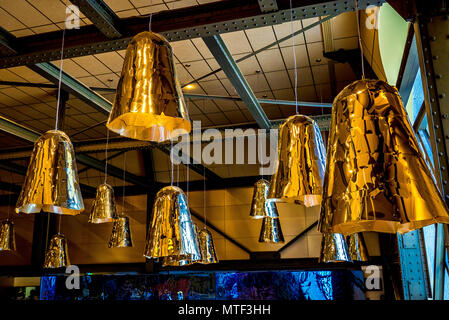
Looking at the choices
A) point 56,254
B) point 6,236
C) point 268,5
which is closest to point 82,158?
point 6,236

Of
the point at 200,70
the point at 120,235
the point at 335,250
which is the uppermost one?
the point at 200,70

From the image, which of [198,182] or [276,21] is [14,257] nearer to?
[198,182]

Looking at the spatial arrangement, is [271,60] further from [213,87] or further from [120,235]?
[120,235]

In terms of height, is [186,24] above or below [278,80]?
below

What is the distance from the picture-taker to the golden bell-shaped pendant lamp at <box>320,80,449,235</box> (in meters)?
1.20

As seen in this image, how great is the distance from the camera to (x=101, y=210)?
16.0 ft

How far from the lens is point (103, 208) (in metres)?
4.91

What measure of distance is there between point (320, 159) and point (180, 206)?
38.6 inches

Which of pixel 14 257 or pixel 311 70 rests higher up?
pixel 311 70

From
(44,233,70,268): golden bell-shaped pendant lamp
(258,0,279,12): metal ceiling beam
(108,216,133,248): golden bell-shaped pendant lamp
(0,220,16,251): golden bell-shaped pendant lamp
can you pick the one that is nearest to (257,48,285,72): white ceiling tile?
(258,0,279,12): metal ceiling beam

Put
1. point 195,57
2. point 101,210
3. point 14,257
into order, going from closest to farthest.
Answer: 1. point 101,210
2. point 195,57
3. point 14,257

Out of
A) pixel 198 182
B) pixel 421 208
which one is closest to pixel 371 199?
pixel 421 208

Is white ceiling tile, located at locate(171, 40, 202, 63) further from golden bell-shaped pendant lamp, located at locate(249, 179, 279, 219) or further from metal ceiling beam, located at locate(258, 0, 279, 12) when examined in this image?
metal ceiling beam, located at locate(258, 0, 279, 12)

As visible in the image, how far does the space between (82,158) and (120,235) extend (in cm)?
457
